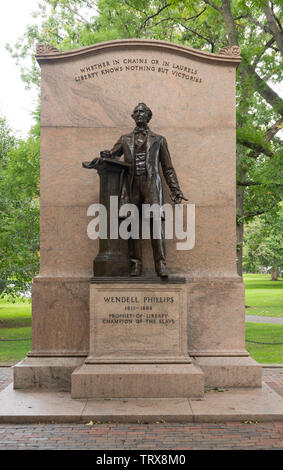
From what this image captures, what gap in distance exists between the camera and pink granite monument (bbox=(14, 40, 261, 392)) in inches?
338

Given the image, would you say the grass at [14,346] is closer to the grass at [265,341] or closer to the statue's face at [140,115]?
the grass at [265,341]

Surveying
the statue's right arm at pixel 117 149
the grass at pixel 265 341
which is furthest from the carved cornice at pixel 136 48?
the grass at pixel 265 341

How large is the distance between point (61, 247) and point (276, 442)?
15.6 ft

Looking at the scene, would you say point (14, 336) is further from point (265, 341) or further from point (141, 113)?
point (141, 113)

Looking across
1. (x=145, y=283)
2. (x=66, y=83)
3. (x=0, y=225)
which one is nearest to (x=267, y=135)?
(x=0, y=225)

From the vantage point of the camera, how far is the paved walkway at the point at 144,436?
567 cm

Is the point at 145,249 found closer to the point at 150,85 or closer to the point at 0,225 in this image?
the point at 150,85

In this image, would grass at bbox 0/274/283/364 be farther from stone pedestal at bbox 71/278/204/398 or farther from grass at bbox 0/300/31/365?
stone pedestal at bbox 71/278/204/398

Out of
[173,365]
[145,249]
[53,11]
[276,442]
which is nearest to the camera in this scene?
[276,442]

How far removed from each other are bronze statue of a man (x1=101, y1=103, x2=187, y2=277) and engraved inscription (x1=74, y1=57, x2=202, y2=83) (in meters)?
1.20

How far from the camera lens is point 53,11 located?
26422 millimetres

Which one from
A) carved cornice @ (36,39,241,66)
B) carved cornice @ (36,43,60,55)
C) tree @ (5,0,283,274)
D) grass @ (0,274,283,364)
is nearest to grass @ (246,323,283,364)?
grass @ (0,274,283,364)

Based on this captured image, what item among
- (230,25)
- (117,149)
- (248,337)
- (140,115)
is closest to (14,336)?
(248,337)

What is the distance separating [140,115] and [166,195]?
58.7 inches
